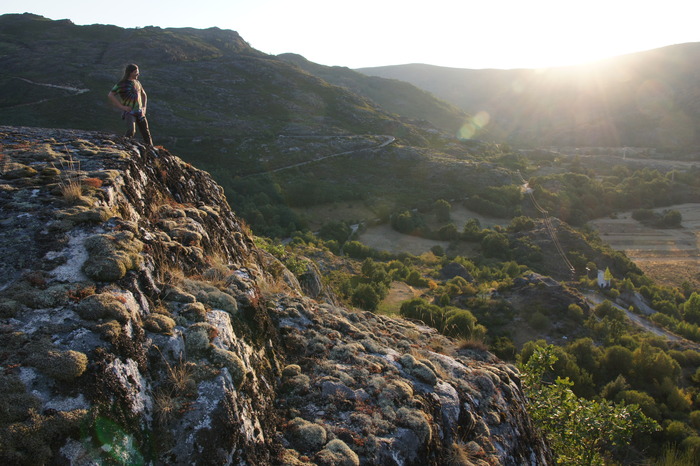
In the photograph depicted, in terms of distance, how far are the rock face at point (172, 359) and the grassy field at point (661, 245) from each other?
125 ft

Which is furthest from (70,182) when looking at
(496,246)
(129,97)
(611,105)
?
(611,105)

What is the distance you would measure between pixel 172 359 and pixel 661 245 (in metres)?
53.1

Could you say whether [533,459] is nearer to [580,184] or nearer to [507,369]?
[507,369]

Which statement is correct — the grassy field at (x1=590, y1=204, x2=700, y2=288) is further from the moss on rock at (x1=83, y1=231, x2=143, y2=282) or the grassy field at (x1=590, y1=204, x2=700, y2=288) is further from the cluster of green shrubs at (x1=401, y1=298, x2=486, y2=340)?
the moss on rock at (x1=83, y1=231, x2=143, y2=282)

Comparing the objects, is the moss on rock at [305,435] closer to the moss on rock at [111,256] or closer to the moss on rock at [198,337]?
the moss on rock at [198,337]

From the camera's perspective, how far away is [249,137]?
6209 cm

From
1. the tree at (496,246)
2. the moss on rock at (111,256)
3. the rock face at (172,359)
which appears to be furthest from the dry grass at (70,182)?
the tree at (496,246)

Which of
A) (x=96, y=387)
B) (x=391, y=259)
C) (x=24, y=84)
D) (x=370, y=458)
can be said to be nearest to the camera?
(x=96, y=387)

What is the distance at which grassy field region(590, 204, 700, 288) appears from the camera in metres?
36.3

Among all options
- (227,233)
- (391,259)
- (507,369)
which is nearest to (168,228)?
(227,233)

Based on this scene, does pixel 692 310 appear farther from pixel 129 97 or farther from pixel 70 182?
pixel 70 182

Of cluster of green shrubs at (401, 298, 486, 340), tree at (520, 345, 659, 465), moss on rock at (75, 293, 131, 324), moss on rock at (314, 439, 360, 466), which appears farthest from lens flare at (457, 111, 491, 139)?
moss on rock at (75, 293, 131, 324)

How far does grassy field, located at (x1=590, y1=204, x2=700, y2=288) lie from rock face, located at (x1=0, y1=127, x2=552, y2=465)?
3799 centimetres

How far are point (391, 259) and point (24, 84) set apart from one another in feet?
198
